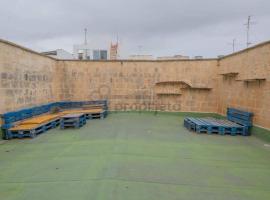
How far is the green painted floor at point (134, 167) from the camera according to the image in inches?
132

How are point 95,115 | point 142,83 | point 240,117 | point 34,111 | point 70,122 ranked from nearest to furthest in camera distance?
point 240,117
point 70,122
point 34,111
point 95,115
point 142,83

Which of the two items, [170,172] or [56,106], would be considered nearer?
[170,172]

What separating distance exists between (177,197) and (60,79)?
10108 millimetres

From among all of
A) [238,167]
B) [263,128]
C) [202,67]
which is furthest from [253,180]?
[202,67]

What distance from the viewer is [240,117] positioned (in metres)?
8.00

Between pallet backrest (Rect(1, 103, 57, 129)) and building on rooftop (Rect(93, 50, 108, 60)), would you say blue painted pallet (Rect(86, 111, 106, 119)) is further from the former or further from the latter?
building on rooftop (Rect(93, 50, 108, 60))

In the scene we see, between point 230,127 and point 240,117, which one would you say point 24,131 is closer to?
point 230,127

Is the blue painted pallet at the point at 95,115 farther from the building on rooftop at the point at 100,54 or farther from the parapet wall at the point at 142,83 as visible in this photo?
the building on rooftop at the point at 100,54

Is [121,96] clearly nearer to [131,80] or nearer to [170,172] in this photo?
[131,80]

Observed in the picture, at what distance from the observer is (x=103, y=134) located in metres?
7.17

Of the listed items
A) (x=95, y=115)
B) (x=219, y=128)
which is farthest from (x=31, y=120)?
(x=219, y=128)

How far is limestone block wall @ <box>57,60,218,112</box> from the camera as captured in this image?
11.6 metres

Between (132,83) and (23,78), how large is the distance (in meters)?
5.67

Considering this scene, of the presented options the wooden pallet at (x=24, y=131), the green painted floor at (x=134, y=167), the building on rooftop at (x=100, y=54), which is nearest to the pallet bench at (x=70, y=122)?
the wooden pallet at (x=24, y=131)
